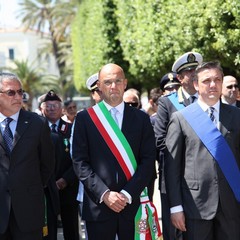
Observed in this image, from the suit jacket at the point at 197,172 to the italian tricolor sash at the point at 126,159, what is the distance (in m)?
0.36

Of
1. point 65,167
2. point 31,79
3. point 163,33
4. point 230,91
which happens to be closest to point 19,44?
point 31,79

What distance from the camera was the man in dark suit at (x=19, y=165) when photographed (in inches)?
189

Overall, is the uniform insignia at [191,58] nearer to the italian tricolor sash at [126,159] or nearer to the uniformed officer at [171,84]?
the uniformed officer at [171,84]

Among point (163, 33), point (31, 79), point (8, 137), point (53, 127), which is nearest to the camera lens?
point (8, 137)

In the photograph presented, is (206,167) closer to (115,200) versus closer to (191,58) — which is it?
(115,200)

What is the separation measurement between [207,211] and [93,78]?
3177 millimetres

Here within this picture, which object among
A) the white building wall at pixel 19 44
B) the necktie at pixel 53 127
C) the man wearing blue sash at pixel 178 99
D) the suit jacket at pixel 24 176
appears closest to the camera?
the suit jacket at pixel 24 176

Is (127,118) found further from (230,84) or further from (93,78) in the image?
(230,84)

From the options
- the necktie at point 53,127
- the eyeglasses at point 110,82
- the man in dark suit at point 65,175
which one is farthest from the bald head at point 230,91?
the eyeglasses at point 110,82

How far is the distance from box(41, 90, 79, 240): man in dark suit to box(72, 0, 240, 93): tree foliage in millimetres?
3131

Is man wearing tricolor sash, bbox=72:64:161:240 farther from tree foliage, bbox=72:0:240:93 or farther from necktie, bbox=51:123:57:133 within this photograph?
tree foliage, bbox=72:0:240:93

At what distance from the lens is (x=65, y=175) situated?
21.7ft

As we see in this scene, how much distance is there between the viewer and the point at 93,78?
7.16 metres

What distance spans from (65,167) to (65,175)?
20cm
